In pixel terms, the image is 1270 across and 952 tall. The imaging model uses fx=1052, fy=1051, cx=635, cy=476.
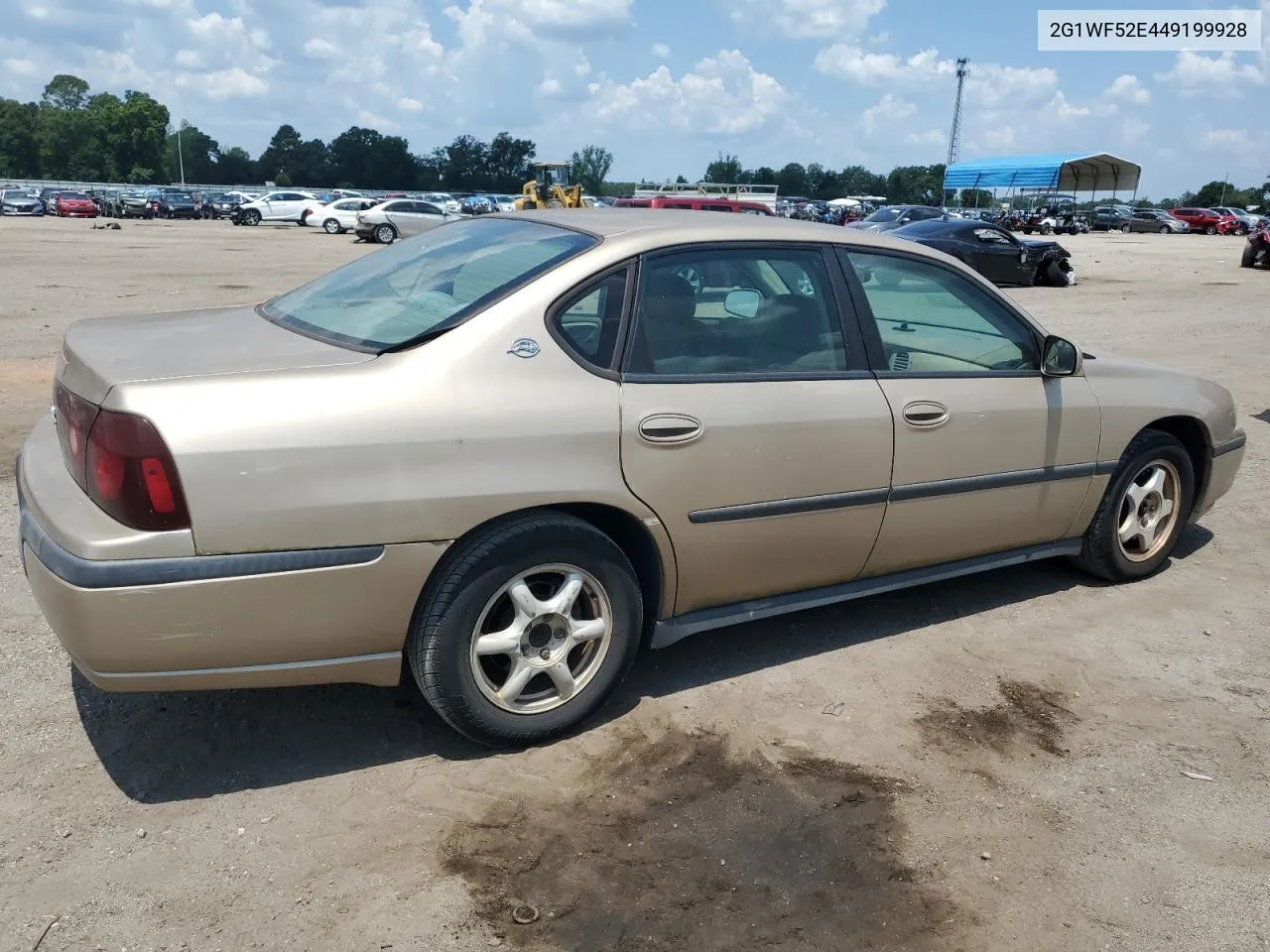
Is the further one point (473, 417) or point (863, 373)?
A: point (863, 373)

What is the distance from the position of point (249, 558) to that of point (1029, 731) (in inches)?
102

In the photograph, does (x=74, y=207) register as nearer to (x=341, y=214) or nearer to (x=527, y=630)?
(x=341, y=214)

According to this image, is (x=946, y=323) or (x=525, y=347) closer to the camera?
(x=525, y=347)

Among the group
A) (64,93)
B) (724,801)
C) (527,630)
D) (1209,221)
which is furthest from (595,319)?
(64,93)

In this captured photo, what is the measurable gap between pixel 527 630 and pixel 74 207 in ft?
183

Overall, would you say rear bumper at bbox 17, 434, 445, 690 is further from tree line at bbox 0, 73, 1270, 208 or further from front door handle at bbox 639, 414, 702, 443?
tree line at bbox 0, 73, 1270, 208

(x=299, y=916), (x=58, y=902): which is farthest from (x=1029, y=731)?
(x=58, y=902)

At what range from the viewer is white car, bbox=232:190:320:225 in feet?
158

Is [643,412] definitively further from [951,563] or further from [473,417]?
[951,563]

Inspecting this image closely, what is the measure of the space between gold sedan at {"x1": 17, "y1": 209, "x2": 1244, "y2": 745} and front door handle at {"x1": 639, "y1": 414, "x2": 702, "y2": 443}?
0.01 m

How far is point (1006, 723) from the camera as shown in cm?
365

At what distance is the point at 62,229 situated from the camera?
37.6 m

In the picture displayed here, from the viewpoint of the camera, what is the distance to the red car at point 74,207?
50.4 metres

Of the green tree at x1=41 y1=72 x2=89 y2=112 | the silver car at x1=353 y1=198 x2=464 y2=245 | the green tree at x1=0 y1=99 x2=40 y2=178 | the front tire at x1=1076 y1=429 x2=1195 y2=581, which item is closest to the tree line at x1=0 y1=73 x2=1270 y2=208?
the green tree at x1=0 y1=99 x2=40 y2=178
